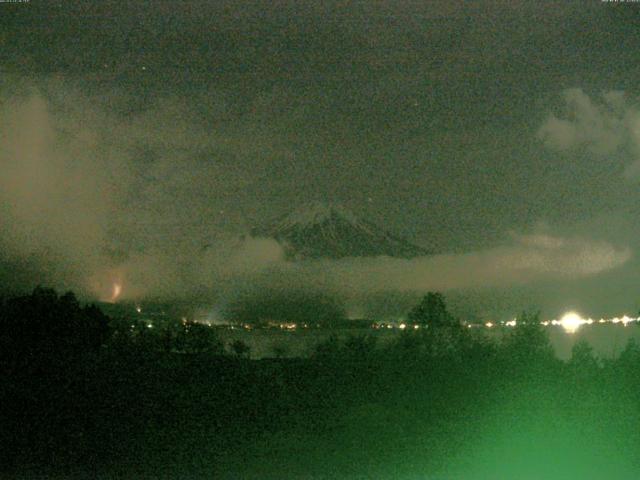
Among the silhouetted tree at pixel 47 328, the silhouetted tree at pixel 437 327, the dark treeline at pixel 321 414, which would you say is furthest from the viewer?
the silhouetted tree at pixel 437 327

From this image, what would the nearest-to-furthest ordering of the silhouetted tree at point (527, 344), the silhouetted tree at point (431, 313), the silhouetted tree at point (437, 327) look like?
the silhouetted tree at point (527, 344) → the silhouetted tree at point (437, 327) → the silhouetted tree at point (431, 313)

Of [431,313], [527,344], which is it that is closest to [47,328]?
[431,313]

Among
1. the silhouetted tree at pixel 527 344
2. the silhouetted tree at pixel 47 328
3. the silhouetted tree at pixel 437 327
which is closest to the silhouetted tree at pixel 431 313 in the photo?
the silhouetted tree at pixel 437 327

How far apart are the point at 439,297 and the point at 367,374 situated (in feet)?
23.0

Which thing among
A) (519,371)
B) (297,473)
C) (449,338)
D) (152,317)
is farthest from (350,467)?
(152,317)

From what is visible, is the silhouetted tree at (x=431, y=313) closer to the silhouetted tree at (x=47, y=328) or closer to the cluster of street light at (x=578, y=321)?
the cluster of street light at (x=578, y=321)

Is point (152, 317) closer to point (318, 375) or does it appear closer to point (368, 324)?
point (368, 324)

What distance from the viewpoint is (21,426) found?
10789mm

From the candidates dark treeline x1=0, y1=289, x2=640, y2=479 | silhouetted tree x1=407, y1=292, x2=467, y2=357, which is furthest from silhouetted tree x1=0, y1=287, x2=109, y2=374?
silhouetted tree x1=407, y1=292, x2=467, y2=357

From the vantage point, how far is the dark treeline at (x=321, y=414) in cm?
1005

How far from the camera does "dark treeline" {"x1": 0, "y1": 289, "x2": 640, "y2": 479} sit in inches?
396

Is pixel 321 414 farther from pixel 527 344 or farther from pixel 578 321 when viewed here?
pixel 578 321

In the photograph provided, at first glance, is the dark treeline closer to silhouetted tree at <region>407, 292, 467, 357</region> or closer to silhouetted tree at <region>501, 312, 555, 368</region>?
silhouetted tree at <region>501, 312, 555, 368</region>

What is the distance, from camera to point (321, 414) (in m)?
11.7
